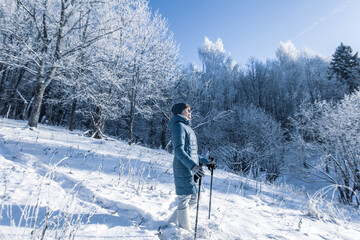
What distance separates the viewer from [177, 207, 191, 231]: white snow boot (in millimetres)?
2576

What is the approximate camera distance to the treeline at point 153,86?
9.18 metres

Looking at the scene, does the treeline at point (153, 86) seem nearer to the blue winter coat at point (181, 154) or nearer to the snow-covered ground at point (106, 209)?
the snow-covered ground at point (106, 209)

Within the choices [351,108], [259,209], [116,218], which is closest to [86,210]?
[116,218]

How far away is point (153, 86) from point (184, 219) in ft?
39.9

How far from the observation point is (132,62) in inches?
470

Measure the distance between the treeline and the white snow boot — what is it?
6.18 metres

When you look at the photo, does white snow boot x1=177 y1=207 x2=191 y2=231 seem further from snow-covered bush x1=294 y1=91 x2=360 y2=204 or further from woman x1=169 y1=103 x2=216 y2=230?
snow-covered bush x1=294 y1=91 x2=360 y2=204

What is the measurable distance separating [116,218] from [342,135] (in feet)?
51.2

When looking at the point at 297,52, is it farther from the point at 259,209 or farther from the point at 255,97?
the point at 259,209

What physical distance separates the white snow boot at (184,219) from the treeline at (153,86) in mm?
6177

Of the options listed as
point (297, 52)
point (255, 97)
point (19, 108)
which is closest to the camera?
point (19, 108)

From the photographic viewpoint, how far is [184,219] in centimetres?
260

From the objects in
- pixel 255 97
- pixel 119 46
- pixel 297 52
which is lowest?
pixel 119 46

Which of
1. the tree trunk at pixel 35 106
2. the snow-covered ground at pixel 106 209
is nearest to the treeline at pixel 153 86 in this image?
the tree trunk at pixel 35 106
